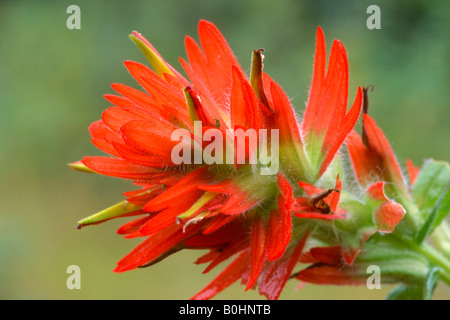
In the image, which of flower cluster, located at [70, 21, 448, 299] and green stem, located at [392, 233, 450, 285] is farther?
green stem, located at [392, 233, 450, 285]

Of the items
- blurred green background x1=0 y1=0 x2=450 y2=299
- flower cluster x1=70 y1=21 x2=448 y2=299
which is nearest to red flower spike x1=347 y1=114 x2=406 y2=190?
flower cluster x1=70 y1=21 x2=448 y2=299

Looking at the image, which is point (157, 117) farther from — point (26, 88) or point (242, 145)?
point (26, 88)

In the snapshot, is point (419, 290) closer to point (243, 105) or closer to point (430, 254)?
point (430, 254)

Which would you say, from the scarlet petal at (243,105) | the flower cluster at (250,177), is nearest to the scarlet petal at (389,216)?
the flower cluster at (250,177)

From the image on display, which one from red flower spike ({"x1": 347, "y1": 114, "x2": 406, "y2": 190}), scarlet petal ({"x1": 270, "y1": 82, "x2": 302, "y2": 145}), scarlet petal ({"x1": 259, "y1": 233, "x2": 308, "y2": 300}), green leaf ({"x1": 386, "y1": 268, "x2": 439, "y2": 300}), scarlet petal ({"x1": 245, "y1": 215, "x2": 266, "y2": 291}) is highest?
scarlet petal ({"x1": 270, "y1": 82, "x2": 302, "y2": 145})

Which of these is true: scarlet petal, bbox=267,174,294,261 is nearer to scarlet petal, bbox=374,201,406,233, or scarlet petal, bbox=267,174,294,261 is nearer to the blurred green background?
scarlet petal, bbox=374,201,406,233
